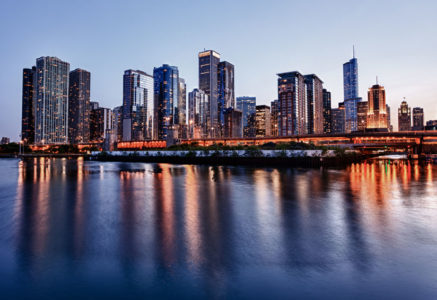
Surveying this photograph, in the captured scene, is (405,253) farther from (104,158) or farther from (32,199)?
(104,158)

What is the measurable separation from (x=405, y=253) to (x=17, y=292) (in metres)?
8.49

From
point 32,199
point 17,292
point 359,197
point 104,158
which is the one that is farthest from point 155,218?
point 104,158

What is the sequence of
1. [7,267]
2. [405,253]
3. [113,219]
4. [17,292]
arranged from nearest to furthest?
[17,292], [7,267], [405,253], [113,219]

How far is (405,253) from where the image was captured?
6.12 meters

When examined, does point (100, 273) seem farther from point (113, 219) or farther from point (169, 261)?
point (113, 219)

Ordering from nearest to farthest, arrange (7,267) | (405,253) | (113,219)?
(7,267) → (405,253) → (113,219)

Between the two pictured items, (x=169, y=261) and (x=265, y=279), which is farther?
(x=169, y=261)

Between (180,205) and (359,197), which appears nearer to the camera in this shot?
(180,205)

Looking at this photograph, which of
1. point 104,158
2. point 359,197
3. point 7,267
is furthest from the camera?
point 104,158

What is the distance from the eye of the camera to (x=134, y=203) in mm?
12352

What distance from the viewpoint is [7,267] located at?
5539 millimetres

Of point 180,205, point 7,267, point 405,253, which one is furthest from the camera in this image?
point 180,205

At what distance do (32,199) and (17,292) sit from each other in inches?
438

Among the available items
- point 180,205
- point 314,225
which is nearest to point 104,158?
point 180,205
